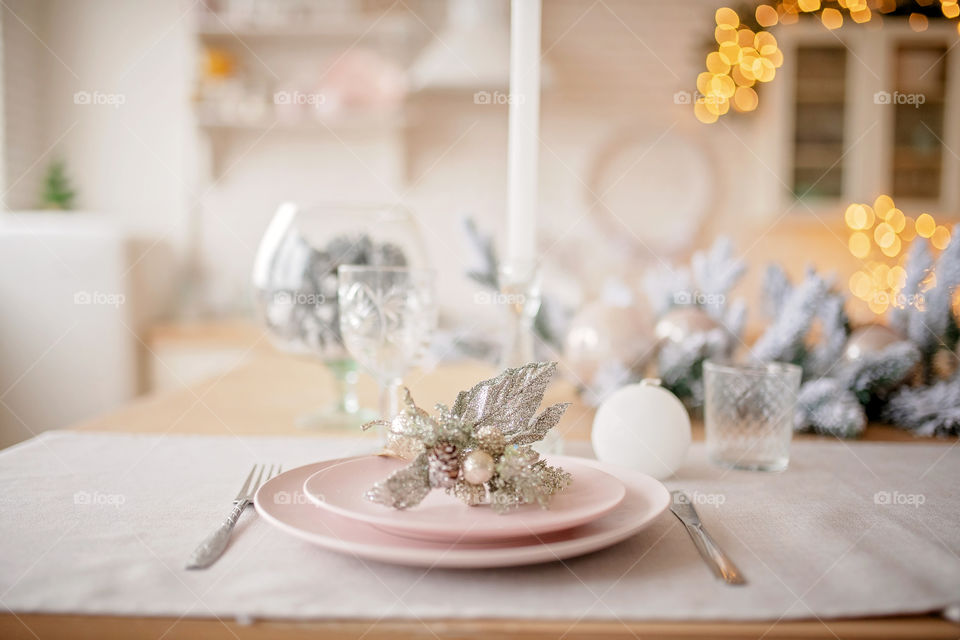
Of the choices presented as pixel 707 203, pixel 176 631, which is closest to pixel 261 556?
pixel 176 631

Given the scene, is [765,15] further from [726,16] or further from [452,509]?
[452,509]

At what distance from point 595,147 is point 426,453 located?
9.86 feet

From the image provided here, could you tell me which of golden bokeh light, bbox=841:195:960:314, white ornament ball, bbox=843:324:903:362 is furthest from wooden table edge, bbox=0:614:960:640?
golden bokeh light, bbox=841:195:960:314

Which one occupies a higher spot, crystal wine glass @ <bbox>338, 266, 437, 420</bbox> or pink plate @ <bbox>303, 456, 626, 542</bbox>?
crystal wine glass @ <bbox>338, 266, 437, 420</bbox>

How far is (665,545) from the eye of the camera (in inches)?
20.4

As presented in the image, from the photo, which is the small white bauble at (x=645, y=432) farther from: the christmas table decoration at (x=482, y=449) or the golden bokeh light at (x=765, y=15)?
the golden bokeh light at (x=765, y=15)

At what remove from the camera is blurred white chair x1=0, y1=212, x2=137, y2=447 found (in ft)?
7.32

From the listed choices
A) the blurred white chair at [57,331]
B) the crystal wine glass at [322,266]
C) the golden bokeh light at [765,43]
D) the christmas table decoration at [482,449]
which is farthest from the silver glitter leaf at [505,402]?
the golden bokeh light at [765,43]

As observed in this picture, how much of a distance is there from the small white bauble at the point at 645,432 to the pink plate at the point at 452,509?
5.2 inches

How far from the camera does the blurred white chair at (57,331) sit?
223 centimetres

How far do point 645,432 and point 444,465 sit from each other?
0.88 feet

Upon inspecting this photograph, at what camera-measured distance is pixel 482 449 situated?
53 cm

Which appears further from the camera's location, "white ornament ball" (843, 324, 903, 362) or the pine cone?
"white ornament ball" (843, 324, 903, 362)

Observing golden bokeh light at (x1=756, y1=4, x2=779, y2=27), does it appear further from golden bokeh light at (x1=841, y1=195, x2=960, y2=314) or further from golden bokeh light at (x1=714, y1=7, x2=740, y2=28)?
golden bokeh light at (x1=841, y1=195, x2=960, y2=314)
